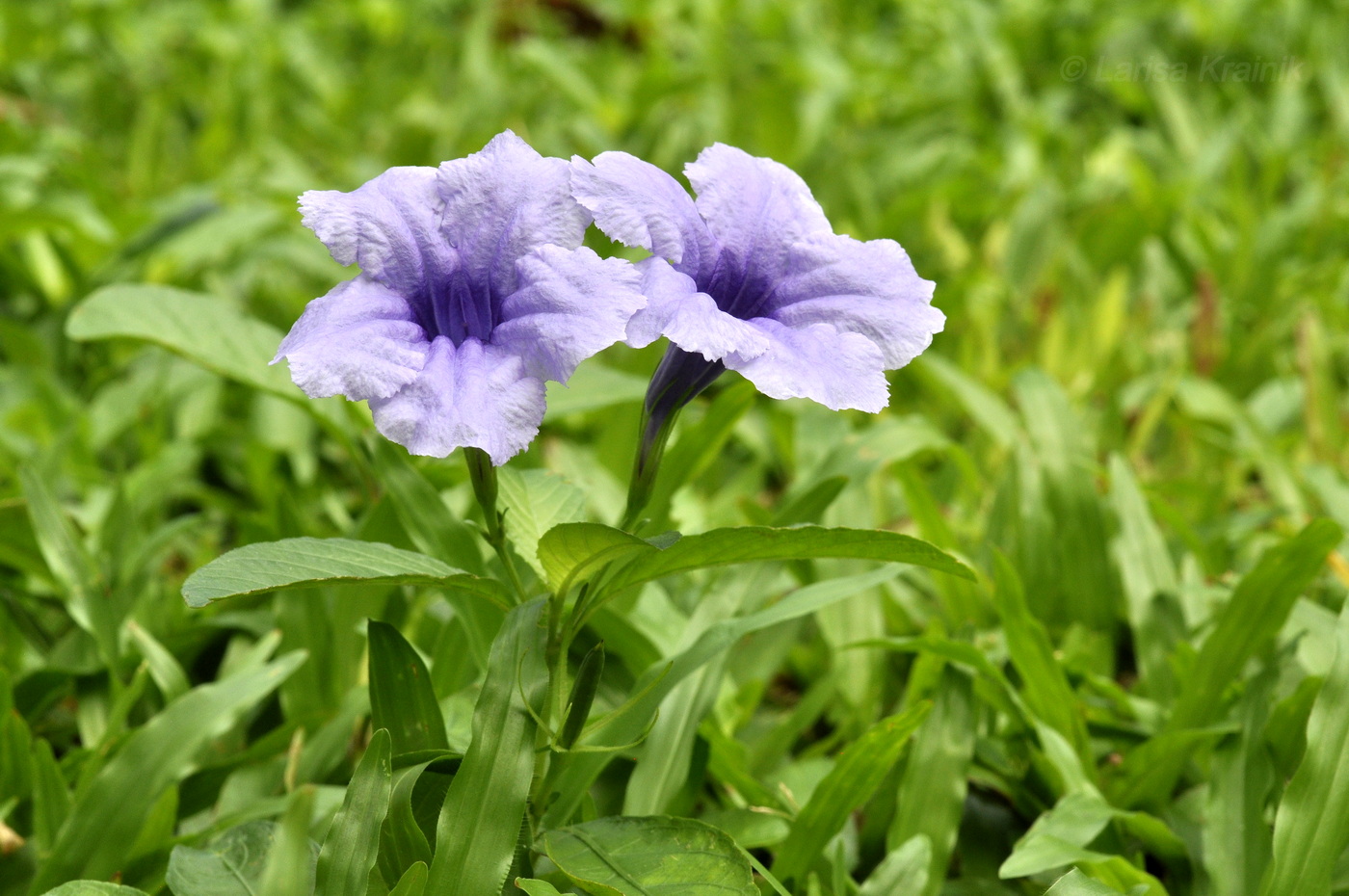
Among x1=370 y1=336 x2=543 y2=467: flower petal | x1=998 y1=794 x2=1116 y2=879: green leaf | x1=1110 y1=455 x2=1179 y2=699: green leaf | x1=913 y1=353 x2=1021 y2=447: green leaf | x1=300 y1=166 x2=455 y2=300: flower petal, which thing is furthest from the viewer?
x1=913 y1=353 x2=1021 y2=447: green leaf

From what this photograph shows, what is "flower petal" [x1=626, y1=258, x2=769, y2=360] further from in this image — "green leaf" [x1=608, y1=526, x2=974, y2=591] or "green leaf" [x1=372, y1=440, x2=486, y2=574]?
"green leaf" [x1=372, y1=440, x2=486, y2=574]

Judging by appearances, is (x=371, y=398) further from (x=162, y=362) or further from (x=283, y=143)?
(x=283, y=143)

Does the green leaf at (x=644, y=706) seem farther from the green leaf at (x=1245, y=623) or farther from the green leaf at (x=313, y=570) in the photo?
the green leaf at (x=1245, y=623)

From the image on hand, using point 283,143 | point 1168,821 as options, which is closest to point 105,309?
point 1168,821

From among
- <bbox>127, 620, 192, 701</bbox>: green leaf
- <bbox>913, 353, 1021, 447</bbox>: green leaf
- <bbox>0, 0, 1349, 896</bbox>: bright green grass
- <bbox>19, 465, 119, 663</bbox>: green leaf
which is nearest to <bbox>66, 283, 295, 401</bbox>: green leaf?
<bbox>0, 0, 1349, 896</bbox>: bright green grass

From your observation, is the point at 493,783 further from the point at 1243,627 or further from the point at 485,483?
the point at 1243,627
